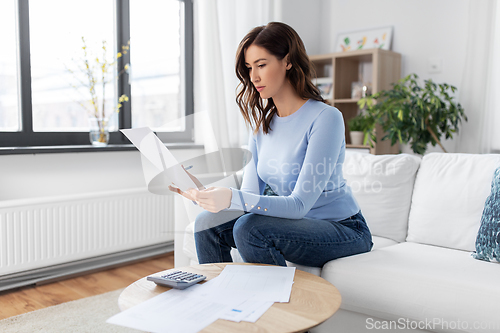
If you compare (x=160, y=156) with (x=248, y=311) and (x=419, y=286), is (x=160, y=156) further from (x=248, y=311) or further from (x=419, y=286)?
(x=419, y=286)

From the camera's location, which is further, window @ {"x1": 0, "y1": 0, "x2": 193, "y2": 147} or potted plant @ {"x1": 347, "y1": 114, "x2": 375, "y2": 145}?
potted plant @ {"x1": 347, "y1": 114, "x2": 375, "y2": 145}

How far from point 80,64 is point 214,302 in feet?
6.77

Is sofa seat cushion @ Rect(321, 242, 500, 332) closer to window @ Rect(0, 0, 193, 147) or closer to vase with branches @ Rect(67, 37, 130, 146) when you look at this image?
window @ Rect(0, 0, 193, 147)

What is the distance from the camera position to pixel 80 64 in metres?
2.55

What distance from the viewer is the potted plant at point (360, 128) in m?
2.97

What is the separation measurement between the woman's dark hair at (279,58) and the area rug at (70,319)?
92cm

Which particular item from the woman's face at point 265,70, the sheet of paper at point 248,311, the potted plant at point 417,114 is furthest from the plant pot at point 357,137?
the sheet of paper at point 248,311

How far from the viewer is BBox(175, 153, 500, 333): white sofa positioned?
1170mm

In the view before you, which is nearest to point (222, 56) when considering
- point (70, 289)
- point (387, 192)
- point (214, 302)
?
point (387, 192)

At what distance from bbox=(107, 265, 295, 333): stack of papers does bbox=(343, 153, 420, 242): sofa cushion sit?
79 cm

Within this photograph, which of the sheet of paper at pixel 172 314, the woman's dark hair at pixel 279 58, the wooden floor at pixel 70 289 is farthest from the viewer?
the wooden floor at pixel 70 289

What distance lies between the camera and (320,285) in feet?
3.40

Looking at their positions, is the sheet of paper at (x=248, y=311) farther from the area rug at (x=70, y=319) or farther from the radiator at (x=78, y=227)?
the radiator at (x=78, y=227)

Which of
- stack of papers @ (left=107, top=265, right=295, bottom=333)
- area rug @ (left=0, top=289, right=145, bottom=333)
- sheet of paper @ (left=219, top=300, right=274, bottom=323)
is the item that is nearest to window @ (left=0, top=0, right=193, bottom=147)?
area rug @ (left=0, top=289, right=145, bottom=333)
